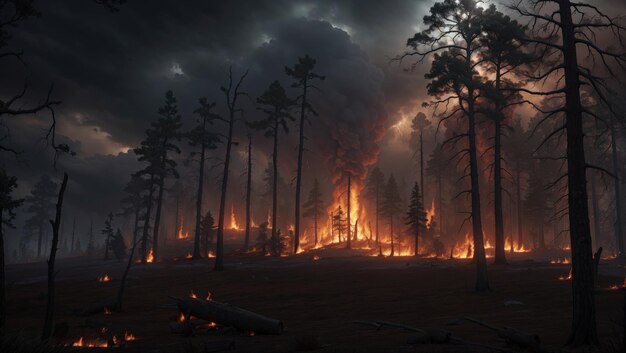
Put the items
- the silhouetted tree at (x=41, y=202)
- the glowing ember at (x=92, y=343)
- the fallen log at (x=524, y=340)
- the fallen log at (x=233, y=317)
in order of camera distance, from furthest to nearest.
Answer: the silhouetted tree at (x=41, y=202), the fallen log at (x=233, y=317), the glowing ember at (x=92, y=343), the fallen log at (x=524, y=340)

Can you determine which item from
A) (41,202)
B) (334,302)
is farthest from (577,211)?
(41,202)

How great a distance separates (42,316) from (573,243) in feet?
69.9

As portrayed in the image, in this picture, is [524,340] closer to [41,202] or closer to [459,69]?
[459,69]

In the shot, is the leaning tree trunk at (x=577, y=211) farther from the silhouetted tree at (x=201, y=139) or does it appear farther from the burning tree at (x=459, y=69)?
the silhouetted tree at (x=201, y=139)

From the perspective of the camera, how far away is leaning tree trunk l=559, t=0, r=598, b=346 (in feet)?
30.4

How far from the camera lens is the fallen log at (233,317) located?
12430mm

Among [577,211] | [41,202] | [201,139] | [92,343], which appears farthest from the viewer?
[41,202]

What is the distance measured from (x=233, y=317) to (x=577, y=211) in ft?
31.2

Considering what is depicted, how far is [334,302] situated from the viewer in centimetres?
1995

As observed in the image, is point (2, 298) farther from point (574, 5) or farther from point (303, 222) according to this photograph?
point (303, 222)

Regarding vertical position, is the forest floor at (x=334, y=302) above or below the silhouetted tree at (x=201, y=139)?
below

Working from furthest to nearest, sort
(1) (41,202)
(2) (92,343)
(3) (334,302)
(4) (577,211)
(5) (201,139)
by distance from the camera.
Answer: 1. (1) (41,202)
2. (5) (201,139)
3. (3) (334,302)
4. (2) (92,343)
5. (4) (577,211)

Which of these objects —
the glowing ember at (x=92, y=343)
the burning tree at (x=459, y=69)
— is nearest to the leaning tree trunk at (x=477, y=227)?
the burning tree at (x=459, y=69)

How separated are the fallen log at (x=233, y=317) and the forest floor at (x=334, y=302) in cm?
28
